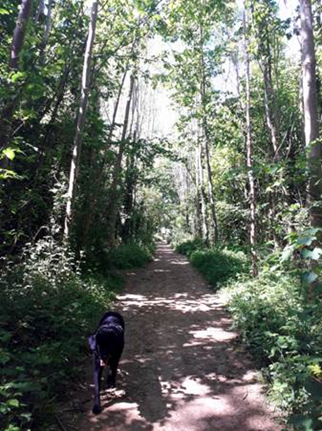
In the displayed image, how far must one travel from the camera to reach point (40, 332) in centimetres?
459

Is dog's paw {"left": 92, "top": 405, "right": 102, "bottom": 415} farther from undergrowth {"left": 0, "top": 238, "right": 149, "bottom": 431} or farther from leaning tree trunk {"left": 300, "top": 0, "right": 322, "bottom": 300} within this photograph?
leaning tree trunk {"left": 300, "top": 0, "right": 322, "bottom": 300}

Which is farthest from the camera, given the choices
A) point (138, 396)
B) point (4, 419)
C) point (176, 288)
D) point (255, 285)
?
point (176, 288)

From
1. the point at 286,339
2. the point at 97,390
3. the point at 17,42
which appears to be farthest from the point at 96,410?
the point at 17,42

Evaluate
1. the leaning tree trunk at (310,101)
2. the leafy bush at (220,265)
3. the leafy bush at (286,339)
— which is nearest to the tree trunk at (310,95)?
the leaning tree trunk at (310,101)

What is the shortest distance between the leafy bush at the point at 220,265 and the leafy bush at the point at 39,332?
12.2 feet

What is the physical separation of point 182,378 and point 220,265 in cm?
660

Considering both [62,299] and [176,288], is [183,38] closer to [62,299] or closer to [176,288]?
[176,288]

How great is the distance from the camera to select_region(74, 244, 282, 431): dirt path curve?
348cm

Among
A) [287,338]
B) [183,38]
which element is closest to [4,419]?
[287,338]

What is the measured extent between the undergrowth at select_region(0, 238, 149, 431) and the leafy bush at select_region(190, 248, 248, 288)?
11.6 ft

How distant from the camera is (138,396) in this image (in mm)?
3934

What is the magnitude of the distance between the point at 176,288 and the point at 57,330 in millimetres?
5446

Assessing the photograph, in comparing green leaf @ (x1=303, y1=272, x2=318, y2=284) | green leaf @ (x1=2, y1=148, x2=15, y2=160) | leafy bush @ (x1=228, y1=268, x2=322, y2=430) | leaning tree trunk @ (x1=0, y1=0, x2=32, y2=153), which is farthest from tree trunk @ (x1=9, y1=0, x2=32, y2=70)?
leafy bush @ (x1=228, y1=268, x2=322, y2=430)

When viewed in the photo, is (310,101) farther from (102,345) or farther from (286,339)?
(102,345)
